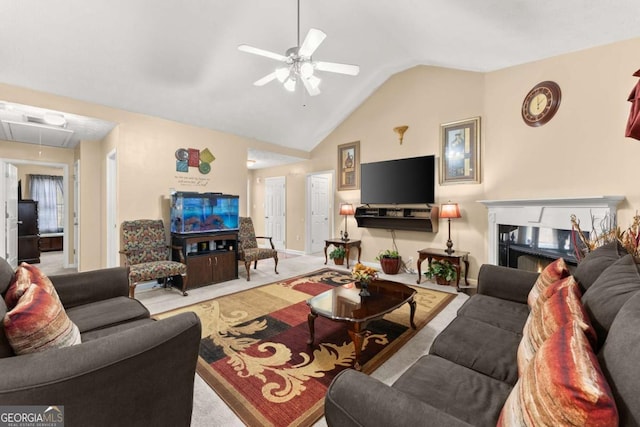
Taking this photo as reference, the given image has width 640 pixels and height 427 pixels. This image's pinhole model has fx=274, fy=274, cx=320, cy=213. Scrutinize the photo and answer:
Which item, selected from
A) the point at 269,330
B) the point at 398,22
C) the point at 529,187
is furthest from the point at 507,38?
the point at 269,330

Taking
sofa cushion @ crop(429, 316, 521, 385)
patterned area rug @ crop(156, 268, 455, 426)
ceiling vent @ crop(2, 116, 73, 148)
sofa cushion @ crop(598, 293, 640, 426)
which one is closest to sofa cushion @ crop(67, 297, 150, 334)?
patterned area rug @ crop(156, 268, 455, 426)

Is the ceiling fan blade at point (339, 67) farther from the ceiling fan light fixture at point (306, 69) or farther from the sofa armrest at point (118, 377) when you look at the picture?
the sofa armrest at point (118, 377)

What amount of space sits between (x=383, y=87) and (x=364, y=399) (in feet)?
17.5

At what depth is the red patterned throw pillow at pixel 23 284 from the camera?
1.38 metres

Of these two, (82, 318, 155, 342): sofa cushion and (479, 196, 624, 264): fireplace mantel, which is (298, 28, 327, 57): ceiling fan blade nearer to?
(82, 318, 155, 342): sofa cushion

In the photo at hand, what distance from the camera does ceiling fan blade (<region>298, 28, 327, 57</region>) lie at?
2.23 metres

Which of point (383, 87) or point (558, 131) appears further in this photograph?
point (383, 87)

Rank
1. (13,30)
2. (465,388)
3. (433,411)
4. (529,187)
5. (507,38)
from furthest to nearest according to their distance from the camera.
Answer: (529,187) → (507,38) → (13,30) → (465,388) → (433,411)

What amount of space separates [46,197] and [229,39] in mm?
7367

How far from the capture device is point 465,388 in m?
1.22

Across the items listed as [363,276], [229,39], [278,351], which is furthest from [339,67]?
[278,351]

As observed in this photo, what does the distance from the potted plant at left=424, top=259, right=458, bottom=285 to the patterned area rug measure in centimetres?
52

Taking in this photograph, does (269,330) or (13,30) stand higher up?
(13,30)

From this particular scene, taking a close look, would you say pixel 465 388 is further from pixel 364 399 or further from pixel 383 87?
pixel 383 87
